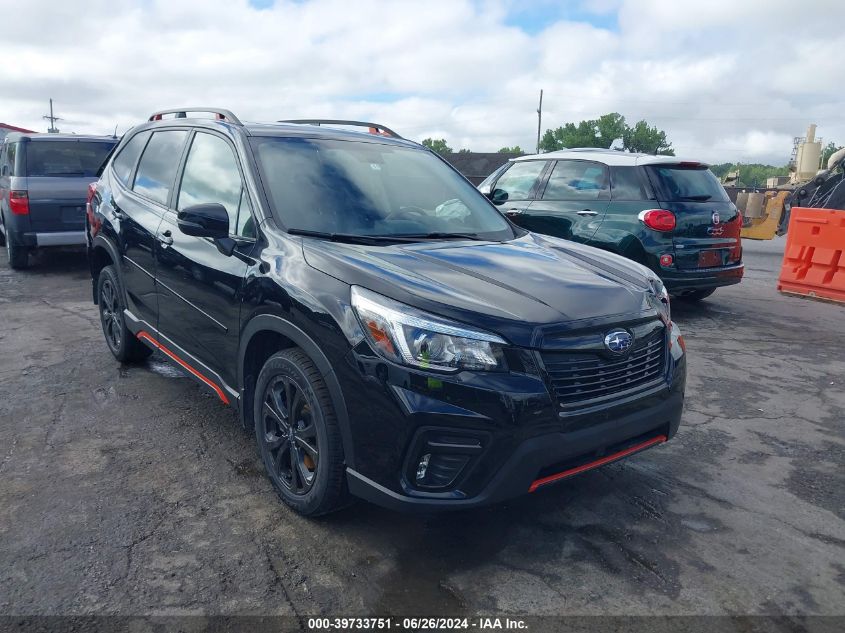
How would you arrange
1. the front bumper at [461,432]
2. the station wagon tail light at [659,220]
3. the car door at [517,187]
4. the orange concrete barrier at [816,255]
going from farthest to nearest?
1. the orange concrete barrier at [816,255]
2. the car door at [517,187]
3. the station wagon tail light at [659,220]
4. the front bumper at [461,432]

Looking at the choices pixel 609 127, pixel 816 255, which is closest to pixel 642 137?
pixel 609 127

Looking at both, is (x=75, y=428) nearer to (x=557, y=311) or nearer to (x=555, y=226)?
(x=557, y=311)

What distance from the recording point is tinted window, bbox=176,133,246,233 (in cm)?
372

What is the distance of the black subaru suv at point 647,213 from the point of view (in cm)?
702

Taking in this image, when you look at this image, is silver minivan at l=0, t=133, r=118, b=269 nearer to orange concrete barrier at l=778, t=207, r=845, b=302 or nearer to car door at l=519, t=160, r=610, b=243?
car door at l=519, t=160, r=610, b=243

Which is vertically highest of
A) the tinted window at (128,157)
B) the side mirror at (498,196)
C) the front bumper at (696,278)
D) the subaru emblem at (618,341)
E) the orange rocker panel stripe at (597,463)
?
the tinted window at (128,157)

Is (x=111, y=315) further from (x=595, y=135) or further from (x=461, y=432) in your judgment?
(x=595, y=135)

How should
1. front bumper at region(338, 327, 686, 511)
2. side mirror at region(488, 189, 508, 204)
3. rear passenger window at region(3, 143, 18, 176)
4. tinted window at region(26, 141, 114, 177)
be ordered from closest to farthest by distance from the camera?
front bumper at region(338, 327, 686, 511) → side mirror at region(488, 189, 508, 204) → tinted window at region(26, 141, 114, 177) → rear passenger window at region(3, 143, 18, 176)

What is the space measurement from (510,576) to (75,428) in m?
2.85

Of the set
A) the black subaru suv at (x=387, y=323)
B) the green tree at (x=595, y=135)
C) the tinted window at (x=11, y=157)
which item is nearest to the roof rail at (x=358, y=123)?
the black subaru suv at (x=387, y=323)

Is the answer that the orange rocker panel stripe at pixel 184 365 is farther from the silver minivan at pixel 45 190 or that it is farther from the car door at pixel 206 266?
the silver minivan at pixel 45 190

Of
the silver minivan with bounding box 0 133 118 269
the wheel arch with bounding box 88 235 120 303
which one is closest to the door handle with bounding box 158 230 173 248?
the wheel arch with bounding box 88 235 120 303

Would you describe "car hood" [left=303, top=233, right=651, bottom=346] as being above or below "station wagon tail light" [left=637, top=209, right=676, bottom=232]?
below

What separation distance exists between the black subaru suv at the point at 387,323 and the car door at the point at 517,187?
3.53 meters
